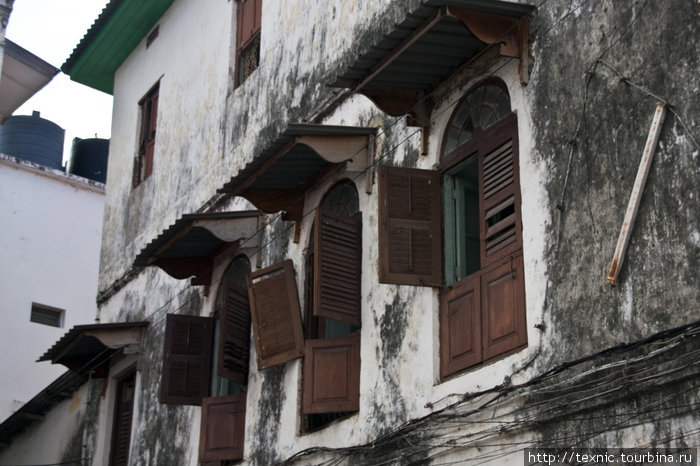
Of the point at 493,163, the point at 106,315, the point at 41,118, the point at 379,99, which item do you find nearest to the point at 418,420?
the point at 493,163

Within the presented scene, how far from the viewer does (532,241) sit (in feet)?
27.7

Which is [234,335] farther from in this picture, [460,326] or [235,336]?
[460,326]

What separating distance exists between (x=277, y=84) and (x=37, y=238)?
386 inches

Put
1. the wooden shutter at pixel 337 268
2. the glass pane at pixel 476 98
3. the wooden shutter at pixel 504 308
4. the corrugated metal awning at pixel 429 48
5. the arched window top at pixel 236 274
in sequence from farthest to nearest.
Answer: the arched window top at pixel 236 274
the wooden shutter at pixel 337 268
the glass pane at pixel 476 98
the corrugated metal awning at pixel 429 48
the wooden shutter at pixel 504 308

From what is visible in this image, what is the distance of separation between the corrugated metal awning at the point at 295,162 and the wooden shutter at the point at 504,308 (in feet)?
7.75

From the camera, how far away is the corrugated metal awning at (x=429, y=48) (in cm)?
879

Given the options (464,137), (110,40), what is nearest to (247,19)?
(110,40)

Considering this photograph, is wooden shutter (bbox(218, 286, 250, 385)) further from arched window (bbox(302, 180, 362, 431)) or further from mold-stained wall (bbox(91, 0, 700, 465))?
arched window (bbox(302, 180, 362, 431))

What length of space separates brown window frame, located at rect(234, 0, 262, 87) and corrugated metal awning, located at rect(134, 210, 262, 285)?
224 centimetres

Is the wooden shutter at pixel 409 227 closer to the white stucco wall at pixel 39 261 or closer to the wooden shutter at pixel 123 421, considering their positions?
the wooden shutter at pixel 123 421

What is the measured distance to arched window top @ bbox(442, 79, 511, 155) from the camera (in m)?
9.31

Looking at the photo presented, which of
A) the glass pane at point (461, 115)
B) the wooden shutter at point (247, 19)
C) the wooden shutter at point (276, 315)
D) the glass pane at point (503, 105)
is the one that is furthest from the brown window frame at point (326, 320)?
the wooden shutter at point (247, 19)

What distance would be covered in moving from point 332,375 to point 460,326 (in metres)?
1.73

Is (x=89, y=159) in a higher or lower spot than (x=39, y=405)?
higher
